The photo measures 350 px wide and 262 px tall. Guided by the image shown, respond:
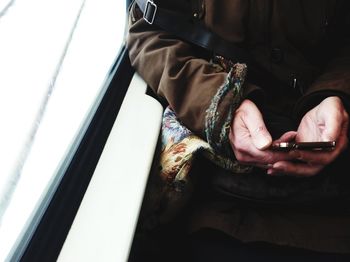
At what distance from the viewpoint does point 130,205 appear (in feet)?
1.82

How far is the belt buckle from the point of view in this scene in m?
0.79

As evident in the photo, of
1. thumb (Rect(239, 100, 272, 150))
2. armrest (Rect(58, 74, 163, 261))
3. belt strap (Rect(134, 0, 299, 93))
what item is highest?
belt strap (Rect(134, 0, 299, 93))

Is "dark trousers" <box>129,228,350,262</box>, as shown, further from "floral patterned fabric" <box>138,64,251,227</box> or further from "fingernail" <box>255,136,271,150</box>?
"fingernail" <box>255,136,271,150</box>

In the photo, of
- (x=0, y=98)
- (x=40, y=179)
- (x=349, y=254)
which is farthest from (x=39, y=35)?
(x=349, y=254)

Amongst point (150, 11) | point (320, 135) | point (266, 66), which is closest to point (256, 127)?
point (320, 135)

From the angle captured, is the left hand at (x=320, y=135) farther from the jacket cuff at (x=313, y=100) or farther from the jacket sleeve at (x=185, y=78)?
the jacket sleeve at (x=185, y=78)

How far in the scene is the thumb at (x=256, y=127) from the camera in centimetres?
60

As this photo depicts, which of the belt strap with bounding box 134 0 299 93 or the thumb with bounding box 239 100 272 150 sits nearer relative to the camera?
the thumb with bounding box 239 100 272 150

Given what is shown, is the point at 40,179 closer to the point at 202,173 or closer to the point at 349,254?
the point at 202,173

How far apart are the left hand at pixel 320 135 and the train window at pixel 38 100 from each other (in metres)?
0.43

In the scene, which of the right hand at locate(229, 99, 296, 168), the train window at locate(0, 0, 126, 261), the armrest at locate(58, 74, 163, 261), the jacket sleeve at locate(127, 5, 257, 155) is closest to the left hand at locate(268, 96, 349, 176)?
the right hand at locate(229, 99, 296, 168)

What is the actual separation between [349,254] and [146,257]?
45 cm

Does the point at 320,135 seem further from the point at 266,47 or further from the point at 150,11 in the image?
the point at 150,11

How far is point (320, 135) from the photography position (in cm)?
67
